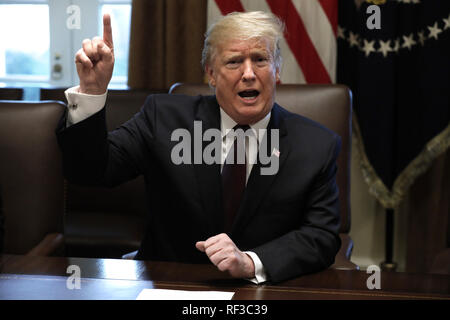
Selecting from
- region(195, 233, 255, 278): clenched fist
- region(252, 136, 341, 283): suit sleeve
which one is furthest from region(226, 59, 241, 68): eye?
region(195, 233, 255, 278): clenched fist

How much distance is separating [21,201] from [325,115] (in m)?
1.19

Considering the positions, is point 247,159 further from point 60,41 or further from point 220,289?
point 60,41

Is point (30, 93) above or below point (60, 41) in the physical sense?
below

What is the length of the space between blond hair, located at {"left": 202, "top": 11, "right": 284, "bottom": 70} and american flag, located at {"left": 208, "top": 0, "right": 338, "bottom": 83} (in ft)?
4.41

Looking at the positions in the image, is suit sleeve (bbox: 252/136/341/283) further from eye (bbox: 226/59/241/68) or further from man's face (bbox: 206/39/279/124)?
eye (bbox: 226/59/241/68)

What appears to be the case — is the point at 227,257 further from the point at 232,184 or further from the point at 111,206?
the point at 111,206

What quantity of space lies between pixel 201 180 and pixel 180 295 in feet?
1.92

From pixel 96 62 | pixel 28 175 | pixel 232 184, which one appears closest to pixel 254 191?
pixel 232 184

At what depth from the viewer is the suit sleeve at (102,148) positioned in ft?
5.26

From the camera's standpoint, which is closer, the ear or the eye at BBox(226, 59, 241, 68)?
the eye at BBox(226, 59, 241, 68)

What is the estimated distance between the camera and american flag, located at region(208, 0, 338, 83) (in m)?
3.18

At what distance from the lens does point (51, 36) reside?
3752mm

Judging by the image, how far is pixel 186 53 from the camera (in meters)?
3.32
